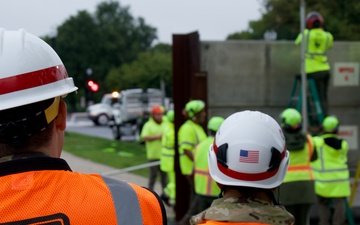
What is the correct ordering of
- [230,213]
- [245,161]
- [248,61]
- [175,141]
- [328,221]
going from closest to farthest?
[230,213] < [245,161] < [328,221] < [175,141] < [248,61]

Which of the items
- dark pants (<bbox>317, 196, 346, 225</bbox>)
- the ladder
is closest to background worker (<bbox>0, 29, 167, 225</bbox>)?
dark pants (<bbox>317, 196, 346, 225</bbox>)

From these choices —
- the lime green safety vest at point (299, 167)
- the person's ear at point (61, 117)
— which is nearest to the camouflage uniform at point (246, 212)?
the person's ear at point (61, 117)

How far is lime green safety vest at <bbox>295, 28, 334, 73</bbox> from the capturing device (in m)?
10.7

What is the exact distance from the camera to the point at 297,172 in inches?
268

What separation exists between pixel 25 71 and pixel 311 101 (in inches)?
393

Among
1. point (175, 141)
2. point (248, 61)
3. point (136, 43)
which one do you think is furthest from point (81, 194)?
point (136, 43)

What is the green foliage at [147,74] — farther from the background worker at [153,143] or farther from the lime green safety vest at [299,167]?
the lime green safety vest at [299,167]

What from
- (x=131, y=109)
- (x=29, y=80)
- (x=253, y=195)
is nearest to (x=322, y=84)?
(x=253, y=195)

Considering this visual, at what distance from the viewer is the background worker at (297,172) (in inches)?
266

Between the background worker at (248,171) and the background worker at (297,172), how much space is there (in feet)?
12.9

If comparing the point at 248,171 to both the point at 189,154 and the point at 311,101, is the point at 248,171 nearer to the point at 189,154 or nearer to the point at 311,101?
the point at 189,154

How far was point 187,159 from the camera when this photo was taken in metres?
8.97

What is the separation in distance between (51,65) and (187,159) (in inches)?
→ 280

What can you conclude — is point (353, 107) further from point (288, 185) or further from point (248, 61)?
point (288, 185)
